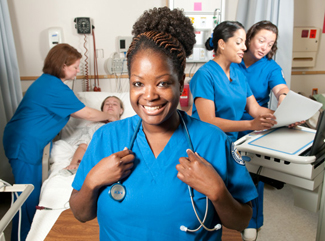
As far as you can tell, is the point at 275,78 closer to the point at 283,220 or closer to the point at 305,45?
the point at 283,220

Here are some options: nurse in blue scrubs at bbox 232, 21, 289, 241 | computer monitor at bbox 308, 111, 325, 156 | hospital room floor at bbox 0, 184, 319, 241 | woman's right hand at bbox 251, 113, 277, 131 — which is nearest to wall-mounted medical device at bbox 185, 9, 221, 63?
nurse in blue scrubs at bbox 232, 21, 289, 241

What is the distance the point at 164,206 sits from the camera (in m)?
0.72

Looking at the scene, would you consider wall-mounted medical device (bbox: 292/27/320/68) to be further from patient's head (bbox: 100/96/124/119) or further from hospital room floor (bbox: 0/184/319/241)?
patient's head (bbox: 100/96/124/119)

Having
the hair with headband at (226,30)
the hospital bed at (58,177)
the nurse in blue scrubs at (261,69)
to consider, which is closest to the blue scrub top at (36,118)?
the hospital bed at (58,177)

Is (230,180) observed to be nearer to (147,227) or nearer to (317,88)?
(147,227)

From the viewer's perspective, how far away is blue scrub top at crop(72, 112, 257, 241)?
73cm

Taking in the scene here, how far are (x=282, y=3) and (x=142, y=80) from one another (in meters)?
2.21

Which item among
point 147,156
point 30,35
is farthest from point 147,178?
point 30,35

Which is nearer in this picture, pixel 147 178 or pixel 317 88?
pixel 147 178

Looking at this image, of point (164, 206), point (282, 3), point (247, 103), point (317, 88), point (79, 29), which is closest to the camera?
point (164, 206)

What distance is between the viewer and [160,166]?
31.0 inches

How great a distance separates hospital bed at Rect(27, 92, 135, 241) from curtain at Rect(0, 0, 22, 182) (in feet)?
1.62

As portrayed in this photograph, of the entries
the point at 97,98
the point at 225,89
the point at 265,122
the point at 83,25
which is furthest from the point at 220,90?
the point at 83,25

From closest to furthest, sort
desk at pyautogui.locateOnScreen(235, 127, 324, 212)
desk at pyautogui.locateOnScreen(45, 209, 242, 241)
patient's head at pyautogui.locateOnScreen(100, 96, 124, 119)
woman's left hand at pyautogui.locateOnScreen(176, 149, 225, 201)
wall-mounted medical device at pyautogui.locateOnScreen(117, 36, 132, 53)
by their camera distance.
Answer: woman's left hand at pyautogui.locateOnScreen(176, 149, 225, 201)
desk at pyautogui.locateOnScreen(45, 209, 242, 241)
desk at pyautogui.locateOnScreen(235, 127, 324, 212)
patient's head at pyautogui.locateOnScreen(100, 96, 124, 119)
wall-mounted medical device at pyautogui.locateOnScreen(117, 36, 132, 53)
